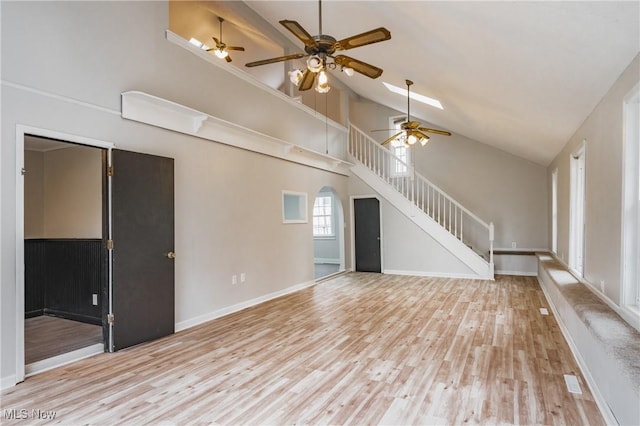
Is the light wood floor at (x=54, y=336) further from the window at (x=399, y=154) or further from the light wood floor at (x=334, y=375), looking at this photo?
the window at (x=399, y=154)

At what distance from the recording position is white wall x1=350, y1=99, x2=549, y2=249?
8.62 m

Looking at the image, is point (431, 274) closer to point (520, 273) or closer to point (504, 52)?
point (520, 273)

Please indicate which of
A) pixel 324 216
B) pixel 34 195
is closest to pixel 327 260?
pixel 324 216

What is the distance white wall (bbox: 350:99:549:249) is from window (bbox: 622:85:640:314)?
6250mm

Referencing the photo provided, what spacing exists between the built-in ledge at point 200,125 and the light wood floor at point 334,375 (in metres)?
2.56

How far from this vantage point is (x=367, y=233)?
9.23 meters

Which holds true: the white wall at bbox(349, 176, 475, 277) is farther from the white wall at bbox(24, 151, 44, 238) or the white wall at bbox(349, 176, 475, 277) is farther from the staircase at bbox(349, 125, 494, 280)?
the white wall at bbox(24, 151, 44, 238)

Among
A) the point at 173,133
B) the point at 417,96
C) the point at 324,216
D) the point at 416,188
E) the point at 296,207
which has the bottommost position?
the point at 324,216

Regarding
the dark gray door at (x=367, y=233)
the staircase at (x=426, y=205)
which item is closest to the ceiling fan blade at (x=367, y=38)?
the staircase at (x=426, y=205)

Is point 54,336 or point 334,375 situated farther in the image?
point 54,336

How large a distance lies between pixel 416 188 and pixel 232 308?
6045mm

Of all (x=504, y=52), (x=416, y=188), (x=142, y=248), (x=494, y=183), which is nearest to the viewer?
(x=504, y=52)

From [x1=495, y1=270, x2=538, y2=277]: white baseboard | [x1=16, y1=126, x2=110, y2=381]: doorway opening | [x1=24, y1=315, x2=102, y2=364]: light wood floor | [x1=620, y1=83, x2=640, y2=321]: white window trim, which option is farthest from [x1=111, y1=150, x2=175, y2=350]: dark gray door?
[x1=495, y1=270, x2=538, y2=277]: white baseboard

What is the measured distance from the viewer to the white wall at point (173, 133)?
3.07m
